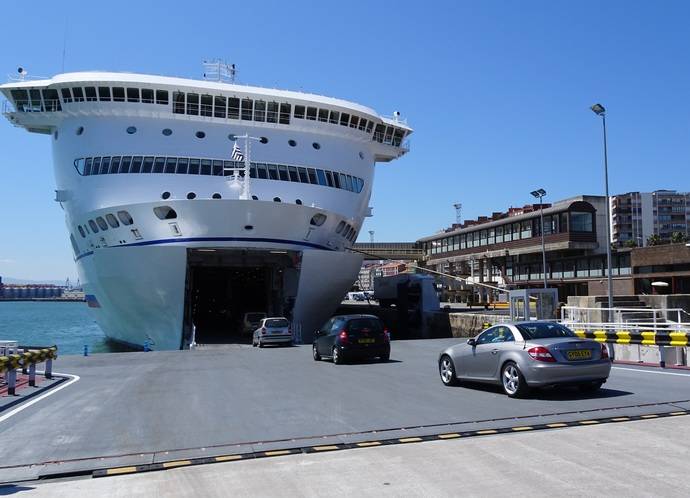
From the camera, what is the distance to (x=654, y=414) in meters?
8.14

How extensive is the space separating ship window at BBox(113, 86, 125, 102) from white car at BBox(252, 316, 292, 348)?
1368 centimetres

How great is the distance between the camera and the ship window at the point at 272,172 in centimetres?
3147

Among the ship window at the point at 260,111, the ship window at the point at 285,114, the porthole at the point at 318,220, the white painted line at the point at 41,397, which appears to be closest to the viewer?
the white painted line at the point at 41,397

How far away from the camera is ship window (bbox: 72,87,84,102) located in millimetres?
31406

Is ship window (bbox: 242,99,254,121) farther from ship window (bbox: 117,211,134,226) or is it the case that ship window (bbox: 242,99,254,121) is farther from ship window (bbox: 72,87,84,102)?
ship window (bbox: 117,211,134,226)

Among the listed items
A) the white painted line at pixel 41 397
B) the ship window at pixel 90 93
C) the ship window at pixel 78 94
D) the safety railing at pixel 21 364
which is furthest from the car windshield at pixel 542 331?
the ship window at pixel 78 94

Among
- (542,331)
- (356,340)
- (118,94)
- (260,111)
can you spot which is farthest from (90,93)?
(542,331)

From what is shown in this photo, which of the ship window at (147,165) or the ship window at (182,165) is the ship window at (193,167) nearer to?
the ship window at (182,165)

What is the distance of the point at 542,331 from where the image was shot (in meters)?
10.2

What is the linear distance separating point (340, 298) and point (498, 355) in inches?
869

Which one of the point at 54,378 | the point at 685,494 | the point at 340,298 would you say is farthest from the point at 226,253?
the point at 685,494

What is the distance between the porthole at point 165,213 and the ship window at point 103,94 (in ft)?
24.7

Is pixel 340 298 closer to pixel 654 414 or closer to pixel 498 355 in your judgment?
pixel 498 355

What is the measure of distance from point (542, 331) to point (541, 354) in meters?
0.82
